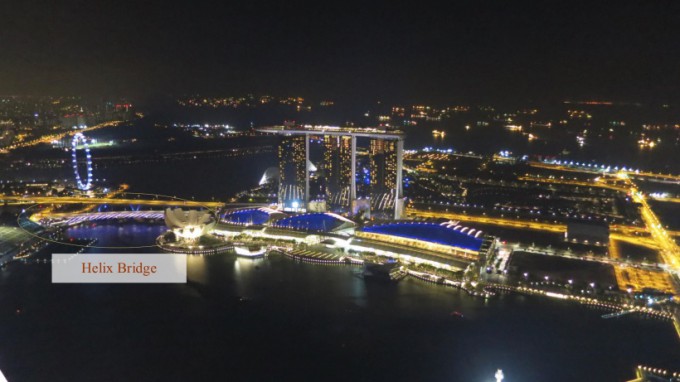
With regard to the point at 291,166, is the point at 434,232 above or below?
below

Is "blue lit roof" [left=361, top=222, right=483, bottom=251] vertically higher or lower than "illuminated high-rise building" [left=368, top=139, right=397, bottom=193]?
lower

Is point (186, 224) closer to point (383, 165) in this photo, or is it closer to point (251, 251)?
point (251, 251)

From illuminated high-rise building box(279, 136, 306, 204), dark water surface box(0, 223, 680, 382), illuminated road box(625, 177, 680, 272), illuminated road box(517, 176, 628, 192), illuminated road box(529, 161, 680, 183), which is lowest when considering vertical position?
dark water surface box(0, 223, 680, 382)

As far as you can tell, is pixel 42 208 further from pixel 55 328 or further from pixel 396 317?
pixel 396 317

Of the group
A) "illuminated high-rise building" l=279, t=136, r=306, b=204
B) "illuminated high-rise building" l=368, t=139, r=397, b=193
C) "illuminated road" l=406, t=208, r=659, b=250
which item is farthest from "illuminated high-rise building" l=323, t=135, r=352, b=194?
"illuminated road" l=406, t=208, r=659, b=250

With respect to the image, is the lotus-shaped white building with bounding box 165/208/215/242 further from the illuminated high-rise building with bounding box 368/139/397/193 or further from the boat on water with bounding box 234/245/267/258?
the illuminated high-rise building with bounding box 368/139/397/193

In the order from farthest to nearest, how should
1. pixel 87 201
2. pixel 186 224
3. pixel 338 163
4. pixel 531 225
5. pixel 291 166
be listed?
pixel 338 163
pixel 291 166
pixel 87 201
pixel 531 225
pixel 186 224

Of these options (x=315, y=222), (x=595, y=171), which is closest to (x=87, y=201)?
(x=315, y=222)
